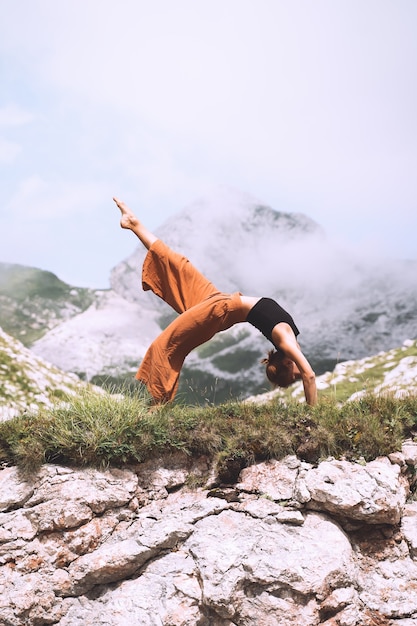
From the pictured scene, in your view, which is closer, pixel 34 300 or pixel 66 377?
pixel 66 377

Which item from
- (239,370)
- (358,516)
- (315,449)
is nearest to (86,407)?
(315,449)

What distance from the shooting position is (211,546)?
671cm

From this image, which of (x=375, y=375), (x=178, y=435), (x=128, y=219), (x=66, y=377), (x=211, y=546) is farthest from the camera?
(x=66, y=377)

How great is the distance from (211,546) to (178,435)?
1.65m

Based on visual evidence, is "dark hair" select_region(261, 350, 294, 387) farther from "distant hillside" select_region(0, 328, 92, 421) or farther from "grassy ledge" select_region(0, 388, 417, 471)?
"distant hillside" select_region(0, 328, 92, 421)

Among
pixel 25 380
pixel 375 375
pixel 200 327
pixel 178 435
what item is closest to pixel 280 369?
pixel 200 327

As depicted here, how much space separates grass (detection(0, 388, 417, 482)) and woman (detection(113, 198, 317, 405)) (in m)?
0.63

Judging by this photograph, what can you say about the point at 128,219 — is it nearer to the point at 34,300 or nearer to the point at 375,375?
the point at 375,375

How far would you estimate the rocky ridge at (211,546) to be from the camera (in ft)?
20.9

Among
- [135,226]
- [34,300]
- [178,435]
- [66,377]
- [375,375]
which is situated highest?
[34,300]

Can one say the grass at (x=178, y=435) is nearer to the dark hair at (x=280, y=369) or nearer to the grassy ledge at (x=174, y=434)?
the grassy ledge at (x=174, y=434)

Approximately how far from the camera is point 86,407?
791 cm

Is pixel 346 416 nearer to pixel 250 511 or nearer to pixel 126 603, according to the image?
pixel 250 511

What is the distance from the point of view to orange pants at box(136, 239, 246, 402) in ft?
28.9
